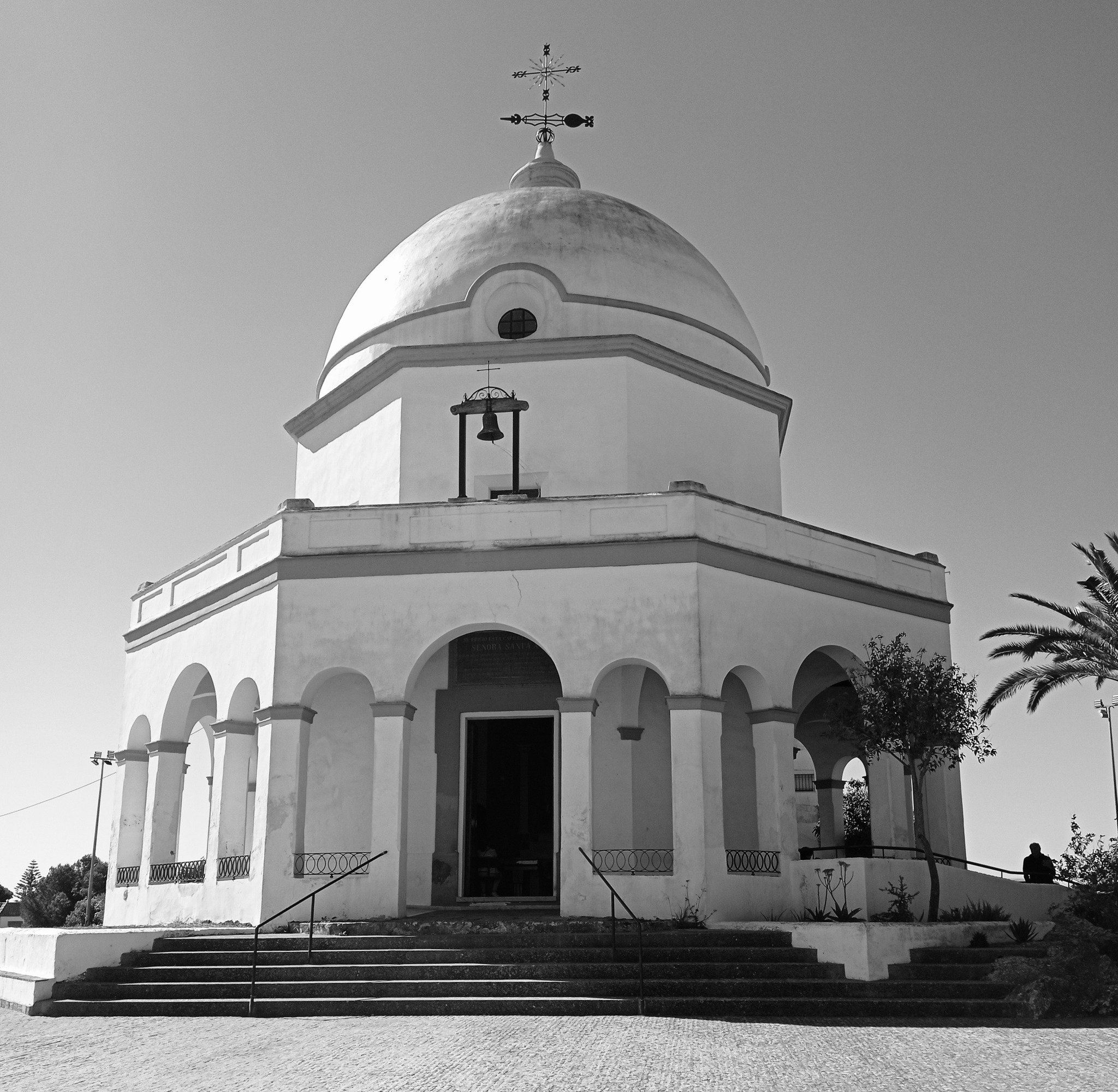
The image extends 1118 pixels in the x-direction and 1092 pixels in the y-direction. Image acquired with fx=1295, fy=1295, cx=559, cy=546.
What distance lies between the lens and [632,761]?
18.4m

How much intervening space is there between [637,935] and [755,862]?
267 cm

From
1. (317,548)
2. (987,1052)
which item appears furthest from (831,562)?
(987,1052)

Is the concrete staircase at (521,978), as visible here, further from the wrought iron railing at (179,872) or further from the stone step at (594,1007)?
the wrought iron railing at (179,872)

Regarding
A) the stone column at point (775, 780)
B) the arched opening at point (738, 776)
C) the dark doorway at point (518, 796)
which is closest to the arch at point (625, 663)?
the stone column at point (775, 780)

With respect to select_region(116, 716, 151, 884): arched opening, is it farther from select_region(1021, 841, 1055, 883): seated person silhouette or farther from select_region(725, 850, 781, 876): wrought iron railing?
select_region(1021, 841, 1055, 883): seated person silhouette

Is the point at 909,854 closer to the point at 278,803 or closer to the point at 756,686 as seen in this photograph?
the point at 756,686

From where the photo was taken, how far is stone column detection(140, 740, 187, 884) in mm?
19453

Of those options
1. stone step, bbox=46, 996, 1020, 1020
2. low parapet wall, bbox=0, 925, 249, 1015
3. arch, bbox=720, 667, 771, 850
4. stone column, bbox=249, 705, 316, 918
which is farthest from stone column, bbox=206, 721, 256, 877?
arch, bbox=720, 667, 771, 850

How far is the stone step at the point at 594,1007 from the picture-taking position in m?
12.8

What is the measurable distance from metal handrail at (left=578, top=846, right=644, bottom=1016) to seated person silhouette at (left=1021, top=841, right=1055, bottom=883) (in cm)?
721

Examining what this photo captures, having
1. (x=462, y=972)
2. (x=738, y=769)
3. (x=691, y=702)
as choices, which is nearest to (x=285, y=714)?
(x=462, y=972)

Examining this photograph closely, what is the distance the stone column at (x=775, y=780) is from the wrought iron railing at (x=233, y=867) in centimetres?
686

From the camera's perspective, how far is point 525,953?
47.0 ft

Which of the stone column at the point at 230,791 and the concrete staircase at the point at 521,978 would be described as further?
the stone column at the point at 230,791
